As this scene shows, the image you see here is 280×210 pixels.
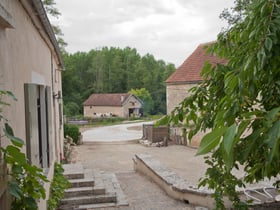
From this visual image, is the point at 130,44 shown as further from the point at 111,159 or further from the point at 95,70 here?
the point at 111,159

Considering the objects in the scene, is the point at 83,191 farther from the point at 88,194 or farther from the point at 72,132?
the point at 72,132

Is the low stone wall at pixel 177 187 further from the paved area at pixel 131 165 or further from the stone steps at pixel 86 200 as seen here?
the stone steps at pixel 86 200

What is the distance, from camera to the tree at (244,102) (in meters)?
0.90

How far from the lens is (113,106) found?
48.6 m

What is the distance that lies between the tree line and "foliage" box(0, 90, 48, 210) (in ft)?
175

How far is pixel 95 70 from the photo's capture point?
2382 inches

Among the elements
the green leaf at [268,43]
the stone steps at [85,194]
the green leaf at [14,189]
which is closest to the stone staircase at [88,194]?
the stone steps at [85,194]

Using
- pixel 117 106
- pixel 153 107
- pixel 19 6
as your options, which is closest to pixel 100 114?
pixel 117 106

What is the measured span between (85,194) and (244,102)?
19.3 feet

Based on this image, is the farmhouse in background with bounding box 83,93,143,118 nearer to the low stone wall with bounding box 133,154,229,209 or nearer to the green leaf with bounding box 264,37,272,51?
the low stone wall with bounding box 133,154,229,209

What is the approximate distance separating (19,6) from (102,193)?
192 inches

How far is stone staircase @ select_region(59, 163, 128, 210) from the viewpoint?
6613 millimetres

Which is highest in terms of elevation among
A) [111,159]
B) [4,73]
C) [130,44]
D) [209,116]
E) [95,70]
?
[130,44]

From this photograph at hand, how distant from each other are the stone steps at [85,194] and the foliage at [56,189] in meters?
0.25
